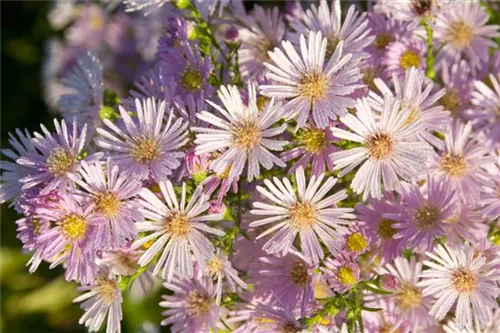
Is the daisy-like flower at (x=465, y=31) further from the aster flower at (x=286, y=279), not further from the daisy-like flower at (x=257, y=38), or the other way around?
the aster flower at (x=286, y=279)

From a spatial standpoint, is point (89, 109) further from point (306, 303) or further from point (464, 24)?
point (464, 24)

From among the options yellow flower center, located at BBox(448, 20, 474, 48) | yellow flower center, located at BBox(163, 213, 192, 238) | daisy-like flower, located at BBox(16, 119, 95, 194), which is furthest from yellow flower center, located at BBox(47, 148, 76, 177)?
yellow flower center, located at BBox(448, 20, 474, 48)

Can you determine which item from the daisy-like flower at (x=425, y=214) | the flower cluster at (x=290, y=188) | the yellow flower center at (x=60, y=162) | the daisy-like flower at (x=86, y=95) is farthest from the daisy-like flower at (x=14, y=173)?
the daisy-like flower at (x=425, y=214)

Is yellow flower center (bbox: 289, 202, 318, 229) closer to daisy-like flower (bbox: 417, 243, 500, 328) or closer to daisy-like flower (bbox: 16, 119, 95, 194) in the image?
daisy-like flower (bbox: 417, 243, 500, 328)

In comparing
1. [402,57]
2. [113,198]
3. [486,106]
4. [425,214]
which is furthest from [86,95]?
[486,106]

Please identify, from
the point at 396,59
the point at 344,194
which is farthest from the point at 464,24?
the point at 344,194

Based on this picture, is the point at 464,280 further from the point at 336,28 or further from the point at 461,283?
the point at 336,28
